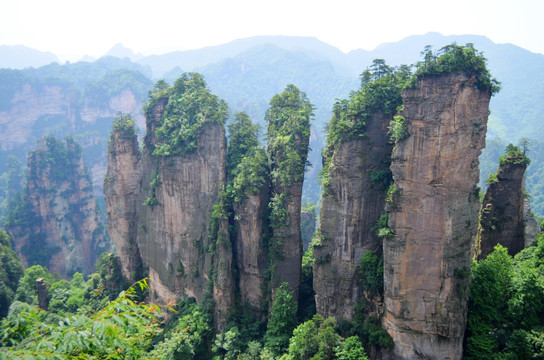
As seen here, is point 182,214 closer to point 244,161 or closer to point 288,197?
point 244,161

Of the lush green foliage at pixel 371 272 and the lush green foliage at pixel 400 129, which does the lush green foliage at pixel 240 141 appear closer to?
the lush green foliage at pixel 371 272

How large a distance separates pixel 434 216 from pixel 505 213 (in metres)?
8.77

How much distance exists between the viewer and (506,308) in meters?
20.6

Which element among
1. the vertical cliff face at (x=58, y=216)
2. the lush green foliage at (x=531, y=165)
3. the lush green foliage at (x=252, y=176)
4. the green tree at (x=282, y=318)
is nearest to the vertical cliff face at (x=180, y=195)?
the lush green foliage at (x=252, y=176)

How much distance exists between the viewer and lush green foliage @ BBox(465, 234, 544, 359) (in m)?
19.0

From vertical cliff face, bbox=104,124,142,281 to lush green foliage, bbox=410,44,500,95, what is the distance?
2640 cm

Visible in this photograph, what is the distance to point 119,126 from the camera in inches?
1387

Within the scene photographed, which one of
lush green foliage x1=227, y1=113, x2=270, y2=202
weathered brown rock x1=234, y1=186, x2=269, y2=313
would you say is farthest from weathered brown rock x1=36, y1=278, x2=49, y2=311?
lush green foliage x1=227, y1=113, x2=270, y2=202

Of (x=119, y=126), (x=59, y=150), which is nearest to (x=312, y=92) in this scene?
(x=59, y=150)

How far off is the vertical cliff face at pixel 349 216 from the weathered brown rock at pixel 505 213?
8.29 m

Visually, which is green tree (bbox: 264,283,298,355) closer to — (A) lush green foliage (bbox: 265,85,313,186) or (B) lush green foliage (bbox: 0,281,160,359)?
(A) lush green foliage (bbox: 265,85,313,186)

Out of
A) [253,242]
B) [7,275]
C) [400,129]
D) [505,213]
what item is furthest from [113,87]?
[505,213]

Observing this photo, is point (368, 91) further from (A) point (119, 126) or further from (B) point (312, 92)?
(B) point (312, 92)

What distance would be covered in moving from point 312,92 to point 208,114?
13770 centimetres
